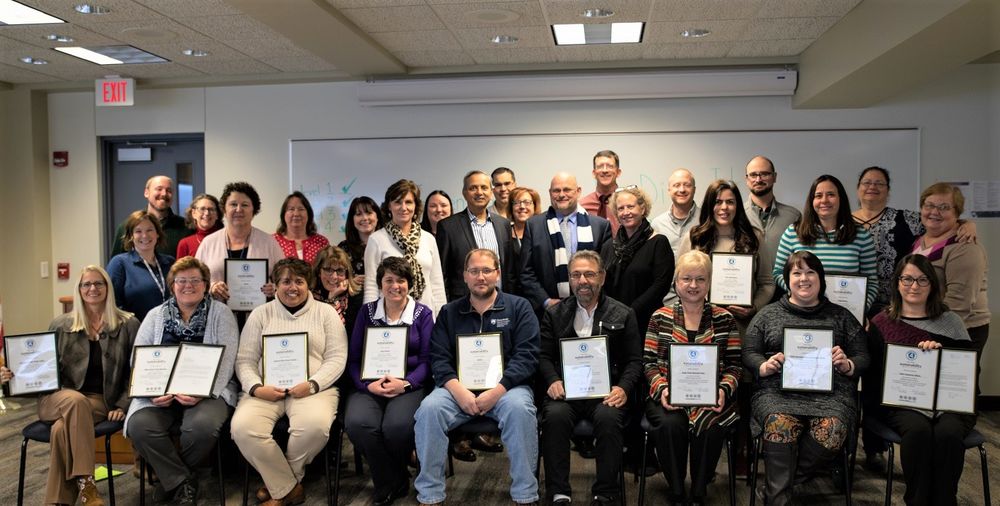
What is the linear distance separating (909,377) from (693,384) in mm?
940

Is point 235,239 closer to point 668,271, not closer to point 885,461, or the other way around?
point 668,271

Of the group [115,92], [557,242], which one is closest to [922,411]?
[557,242]

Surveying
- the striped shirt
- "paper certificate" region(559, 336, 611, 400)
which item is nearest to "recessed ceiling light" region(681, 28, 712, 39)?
the striped shirt

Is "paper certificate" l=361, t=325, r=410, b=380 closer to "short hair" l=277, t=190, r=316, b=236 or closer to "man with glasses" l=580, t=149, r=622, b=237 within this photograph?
"short hair" l=277, t=190, r=316, b=236

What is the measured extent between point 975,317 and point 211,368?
3987 mm

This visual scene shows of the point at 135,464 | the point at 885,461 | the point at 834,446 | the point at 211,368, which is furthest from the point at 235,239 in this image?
the point at 885,461

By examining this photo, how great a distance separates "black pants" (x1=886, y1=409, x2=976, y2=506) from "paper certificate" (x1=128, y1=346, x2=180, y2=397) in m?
3.42

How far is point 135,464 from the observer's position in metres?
4.25

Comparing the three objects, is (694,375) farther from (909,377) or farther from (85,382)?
(85,382)

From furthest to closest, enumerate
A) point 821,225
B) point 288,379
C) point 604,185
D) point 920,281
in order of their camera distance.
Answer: point 604,185 < point 821,225 < point 288,379 < point 920,281

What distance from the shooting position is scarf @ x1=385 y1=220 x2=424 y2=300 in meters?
4.15

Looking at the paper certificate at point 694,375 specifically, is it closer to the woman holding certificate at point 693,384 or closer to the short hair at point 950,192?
the woman holding certificate at point 693,384

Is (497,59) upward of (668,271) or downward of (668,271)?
upward

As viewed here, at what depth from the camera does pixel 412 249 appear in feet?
13.7
